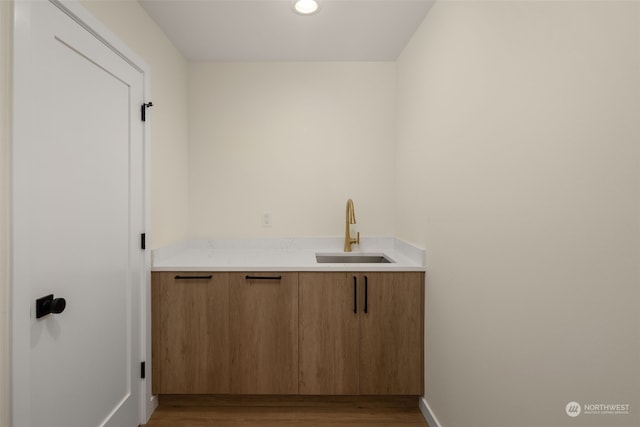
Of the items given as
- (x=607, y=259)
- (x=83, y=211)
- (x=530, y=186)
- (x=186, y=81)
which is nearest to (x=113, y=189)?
(x=83, y=211)

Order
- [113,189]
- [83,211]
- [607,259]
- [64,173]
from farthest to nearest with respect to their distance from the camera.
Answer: [113,189], [83,211], [64,173], [607,259]

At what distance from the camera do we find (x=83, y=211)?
134 centimetres

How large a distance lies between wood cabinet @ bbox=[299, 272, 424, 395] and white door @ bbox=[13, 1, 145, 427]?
985 mm

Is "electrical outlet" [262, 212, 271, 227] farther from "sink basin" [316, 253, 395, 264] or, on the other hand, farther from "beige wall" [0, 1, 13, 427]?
"beige wall" [0, 1, 13, 427]

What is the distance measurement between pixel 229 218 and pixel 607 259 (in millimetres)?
2295

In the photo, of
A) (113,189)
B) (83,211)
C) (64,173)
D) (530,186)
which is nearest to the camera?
(530,186)

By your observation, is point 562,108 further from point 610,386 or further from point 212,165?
point 212,165

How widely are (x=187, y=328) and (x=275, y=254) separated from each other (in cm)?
77

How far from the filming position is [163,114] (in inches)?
82.2

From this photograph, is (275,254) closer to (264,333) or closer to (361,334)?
(264,333)

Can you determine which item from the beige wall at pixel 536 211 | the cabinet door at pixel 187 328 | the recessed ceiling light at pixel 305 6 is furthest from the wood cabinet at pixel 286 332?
the recessed ceiling light at pixel 305 6

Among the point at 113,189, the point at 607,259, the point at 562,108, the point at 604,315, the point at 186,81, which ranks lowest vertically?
the point at 604,315

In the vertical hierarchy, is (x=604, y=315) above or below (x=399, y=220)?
below

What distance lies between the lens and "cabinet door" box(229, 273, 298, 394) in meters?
1.93
